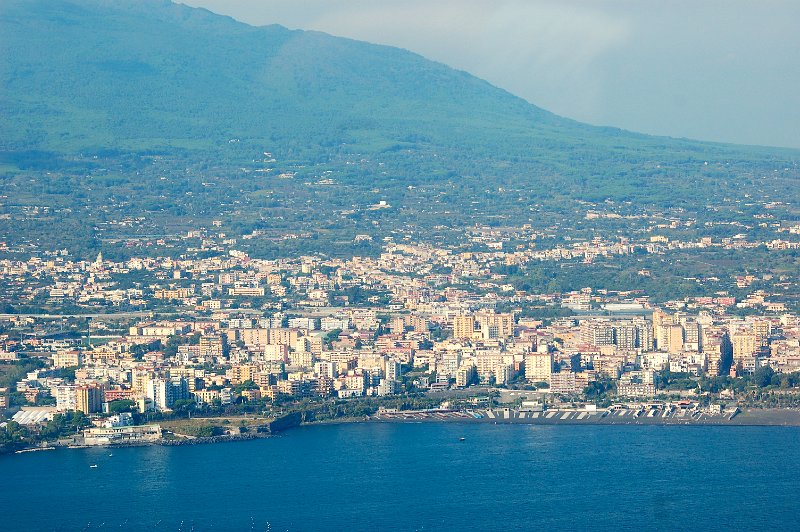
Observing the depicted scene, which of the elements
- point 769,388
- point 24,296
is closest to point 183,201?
point 24,296

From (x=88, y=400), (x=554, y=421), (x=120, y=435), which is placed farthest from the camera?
(x=88, y=400)

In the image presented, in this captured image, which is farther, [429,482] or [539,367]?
[539,367]

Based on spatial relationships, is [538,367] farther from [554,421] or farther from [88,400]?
[88,400]

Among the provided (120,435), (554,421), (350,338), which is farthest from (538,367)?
(120,435)

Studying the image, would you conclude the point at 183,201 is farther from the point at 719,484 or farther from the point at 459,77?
the point at 719,484

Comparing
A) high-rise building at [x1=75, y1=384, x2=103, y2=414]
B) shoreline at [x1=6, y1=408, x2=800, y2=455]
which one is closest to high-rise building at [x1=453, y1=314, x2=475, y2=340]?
shoreline at [x1=6, y1=408, x2=800, y2=455]

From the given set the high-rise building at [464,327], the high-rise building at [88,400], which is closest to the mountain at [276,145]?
the high-rise building at [464,327]

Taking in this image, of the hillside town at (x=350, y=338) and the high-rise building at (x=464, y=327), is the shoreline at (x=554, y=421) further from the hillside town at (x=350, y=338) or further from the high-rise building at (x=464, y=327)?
the high-rise building at (x=464, y=327)
